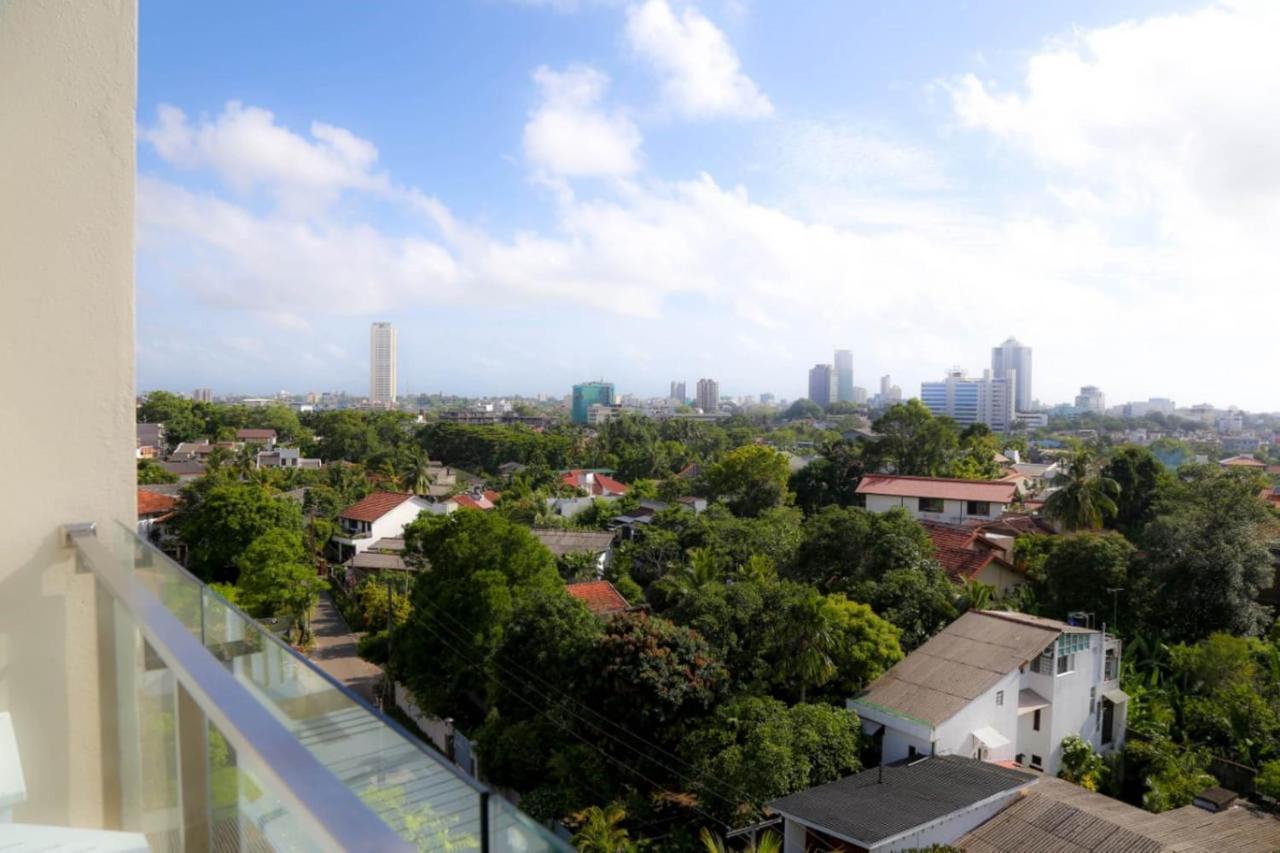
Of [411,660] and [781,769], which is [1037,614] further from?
[411,660]


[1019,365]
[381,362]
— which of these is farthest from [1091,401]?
[381,362]

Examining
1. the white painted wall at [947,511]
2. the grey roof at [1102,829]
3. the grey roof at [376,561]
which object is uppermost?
the white painted wall at [947,511]

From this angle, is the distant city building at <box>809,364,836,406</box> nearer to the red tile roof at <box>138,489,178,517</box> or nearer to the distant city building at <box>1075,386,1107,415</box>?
the distant city building at <box>1075,386,1107,415</box>

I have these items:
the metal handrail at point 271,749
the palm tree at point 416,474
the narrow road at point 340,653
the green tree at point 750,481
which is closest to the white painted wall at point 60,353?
the metal handrail at point 271,749

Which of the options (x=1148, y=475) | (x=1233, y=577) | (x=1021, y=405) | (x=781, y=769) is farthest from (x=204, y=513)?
(x=1021, y=405)

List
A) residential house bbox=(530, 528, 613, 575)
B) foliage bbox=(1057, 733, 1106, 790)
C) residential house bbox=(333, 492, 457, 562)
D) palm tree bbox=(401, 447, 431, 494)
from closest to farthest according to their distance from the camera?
1. foliage bbox=(1057, 733, 1106, 790)
2. residential house bbox=(530, 528, 613, 575)
3. residential house bbox=(333, 492, 457, 562)
4. palm tree bbox=(401, 447, 431, 494)

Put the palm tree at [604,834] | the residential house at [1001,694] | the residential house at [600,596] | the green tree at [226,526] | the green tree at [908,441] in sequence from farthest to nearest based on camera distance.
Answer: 1. the green tree at [908,441]
2. the green tree at [226,526]
3. the residential house at [600,596]
4. the residential house at [1001,694]
5. the palm tree at [604,834]

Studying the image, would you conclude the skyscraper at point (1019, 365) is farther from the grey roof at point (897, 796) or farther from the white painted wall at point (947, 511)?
the grey roof at point (897, 796)

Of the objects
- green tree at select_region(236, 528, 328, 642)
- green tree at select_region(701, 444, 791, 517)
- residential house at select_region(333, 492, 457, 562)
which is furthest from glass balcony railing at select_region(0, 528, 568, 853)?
green tree at select_region(701, 444, 791, 517)
